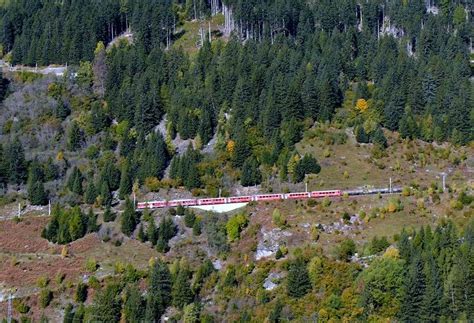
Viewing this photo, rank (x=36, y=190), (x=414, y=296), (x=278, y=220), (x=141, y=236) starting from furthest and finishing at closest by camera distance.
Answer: (x=36, y=190)
(x=141, y=236)
(x=278, y=220)
(x=414, y=296)

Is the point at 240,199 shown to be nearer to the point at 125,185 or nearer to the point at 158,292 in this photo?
the point at 125,185

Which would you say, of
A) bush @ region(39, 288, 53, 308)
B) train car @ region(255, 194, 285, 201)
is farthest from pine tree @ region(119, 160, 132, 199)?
bush @ region(39, 288, 53, 308)

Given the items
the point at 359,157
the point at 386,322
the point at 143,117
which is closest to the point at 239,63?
the point at 143,117

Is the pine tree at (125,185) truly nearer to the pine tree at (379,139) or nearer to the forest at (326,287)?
the forest at (326,287)

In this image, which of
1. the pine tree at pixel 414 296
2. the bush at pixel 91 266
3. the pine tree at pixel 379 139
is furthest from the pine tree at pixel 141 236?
the pine tree at pixel 379 139

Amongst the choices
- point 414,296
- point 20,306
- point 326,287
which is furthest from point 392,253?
point 20,306

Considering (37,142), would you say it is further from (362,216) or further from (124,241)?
(362,216)

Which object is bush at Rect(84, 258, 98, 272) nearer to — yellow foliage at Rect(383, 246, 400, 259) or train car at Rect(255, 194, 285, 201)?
train car at Rect(255, 194, 285, 201)
